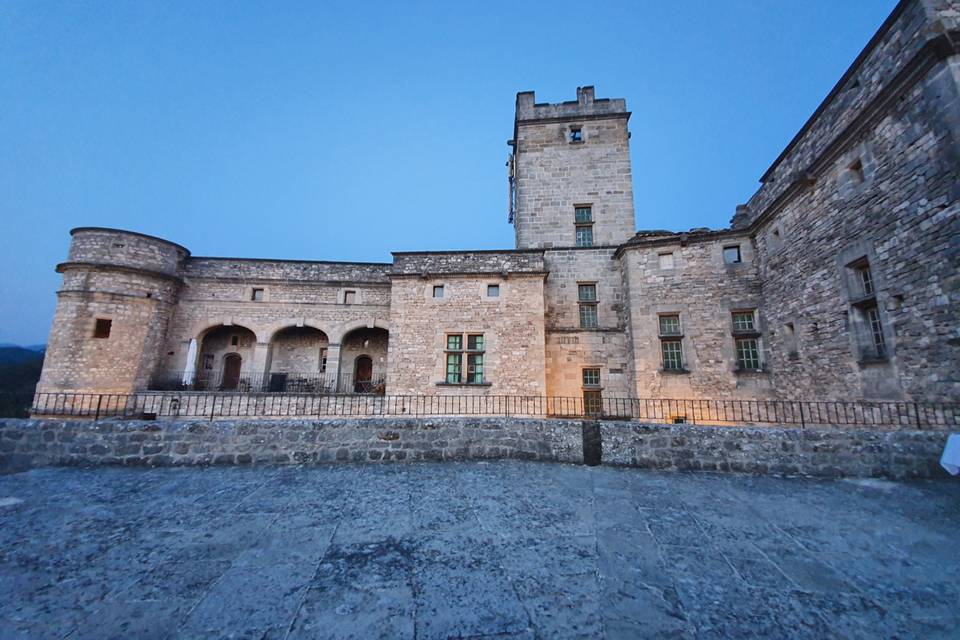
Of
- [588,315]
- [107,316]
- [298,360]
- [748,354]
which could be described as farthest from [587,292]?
[107,316]

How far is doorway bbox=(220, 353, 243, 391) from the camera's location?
16.7 m

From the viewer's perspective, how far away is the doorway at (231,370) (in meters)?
16.7

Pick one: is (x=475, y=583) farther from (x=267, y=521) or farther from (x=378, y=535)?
(x=267, y=521)

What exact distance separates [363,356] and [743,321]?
1592cm

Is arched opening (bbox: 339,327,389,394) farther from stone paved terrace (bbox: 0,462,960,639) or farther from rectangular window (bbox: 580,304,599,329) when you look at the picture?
stone paved terrace (bbox: 0,462,960,639)

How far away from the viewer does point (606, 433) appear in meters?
5.66

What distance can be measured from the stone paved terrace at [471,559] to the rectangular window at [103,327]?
12.3 metres

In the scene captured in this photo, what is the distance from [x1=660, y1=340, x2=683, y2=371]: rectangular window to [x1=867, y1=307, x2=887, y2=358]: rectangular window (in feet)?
14.7

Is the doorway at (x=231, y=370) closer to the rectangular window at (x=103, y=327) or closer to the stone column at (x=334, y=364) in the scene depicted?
the rectangular window at (x=103, y=327)

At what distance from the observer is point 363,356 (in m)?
17.5

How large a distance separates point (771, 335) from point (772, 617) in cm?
1128

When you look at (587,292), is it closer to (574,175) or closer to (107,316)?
(574,175)

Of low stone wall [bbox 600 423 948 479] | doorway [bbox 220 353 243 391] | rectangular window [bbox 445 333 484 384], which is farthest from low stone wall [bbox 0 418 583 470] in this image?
doorway [bbox 220 353 243 391]

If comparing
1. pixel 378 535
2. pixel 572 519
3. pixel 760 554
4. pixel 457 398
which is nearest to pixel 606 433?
pixel 572 519
